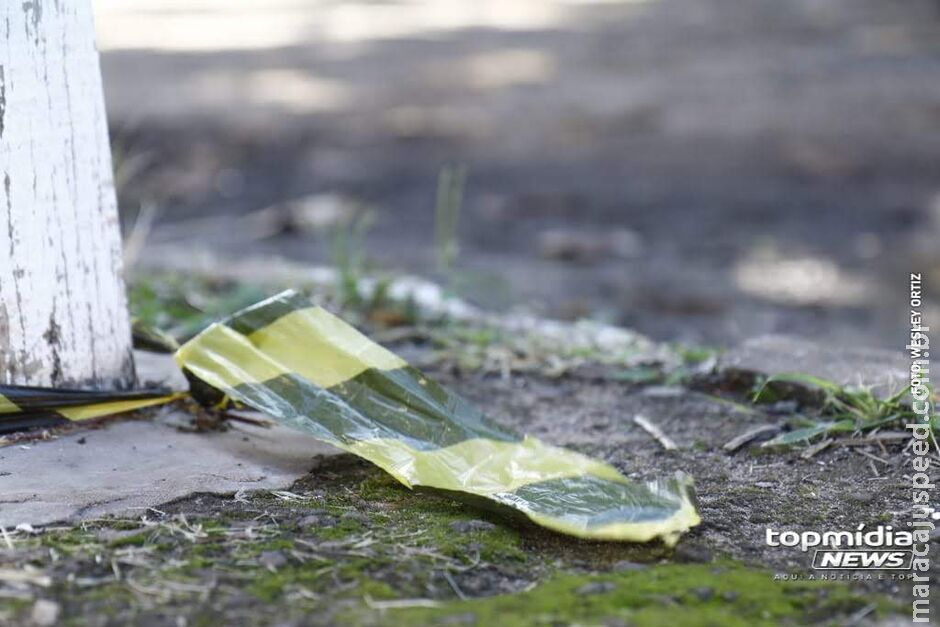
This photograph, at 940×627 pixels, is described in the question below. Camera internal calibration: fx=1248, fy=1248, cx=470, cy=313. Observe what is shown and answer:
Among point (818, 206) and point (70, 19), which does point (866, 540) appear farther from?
point (818, 206)

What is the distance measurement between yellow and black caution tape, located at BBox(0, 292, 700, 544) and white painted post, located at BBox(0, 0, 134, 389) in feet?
0.79

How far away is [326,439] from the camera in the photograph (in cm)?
254

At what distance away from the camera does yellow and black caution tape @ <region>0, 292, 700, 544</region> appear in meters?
2.29

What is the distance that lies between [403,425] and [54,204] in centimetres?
87

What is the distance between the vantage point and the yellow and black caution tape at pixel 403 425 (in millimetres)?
2285

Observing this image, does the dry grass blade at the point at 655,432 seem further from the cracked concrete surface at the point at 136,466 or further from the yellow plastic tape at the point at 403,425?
the cracked concrete surface at the point at 136,466

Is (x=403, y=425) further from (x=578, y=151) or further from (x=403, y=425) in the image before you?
(x=578, y=151)

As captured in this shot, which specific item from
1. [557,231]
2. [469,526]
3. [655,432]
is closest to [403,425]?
[469,526]

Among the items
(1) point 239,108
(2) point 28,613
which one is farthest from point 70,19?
(1) point 239,108

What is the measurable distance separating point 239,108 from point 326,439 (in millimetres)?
7218

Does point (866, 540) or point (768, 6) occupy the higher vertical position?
point (768, 6)

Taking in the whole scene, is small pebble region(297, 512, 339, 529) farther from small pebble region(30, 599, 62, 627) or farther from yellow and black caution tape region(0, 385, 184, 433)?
yellow and black caution tape region(0, 385, 184, 433)

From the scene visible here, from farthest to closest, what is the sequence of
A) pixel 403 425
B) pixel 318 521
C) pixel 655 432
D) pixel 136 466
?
pixel 655 432 < pixel 403 425 < pixel 136 466 < pixel 318 521

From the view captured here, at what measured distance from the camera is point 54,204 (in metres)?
2.64
